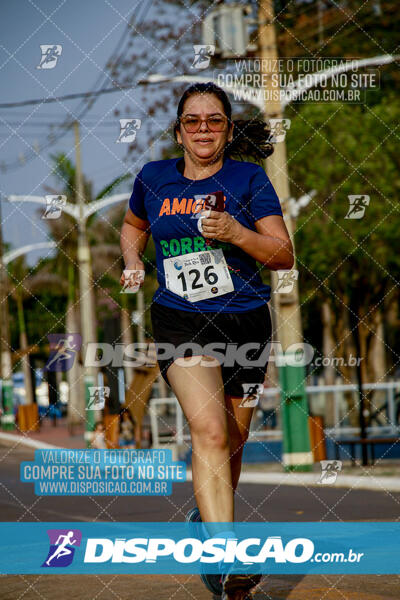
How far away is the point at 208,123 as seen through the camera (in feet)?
15.2

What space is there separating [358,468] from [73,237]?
33.2 meters

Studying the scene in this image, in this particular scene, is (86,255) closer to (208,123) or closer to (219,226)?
(208,123)

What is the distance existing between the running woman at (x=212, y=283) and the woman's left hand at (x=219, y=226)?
0.14 ft

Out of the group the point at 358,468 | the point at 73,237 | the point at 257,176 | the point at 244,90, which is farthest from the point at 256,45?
the point at 73,237

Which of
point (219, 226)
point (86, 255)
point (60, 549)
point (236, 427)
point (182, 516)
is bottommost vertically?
point (182, 516)

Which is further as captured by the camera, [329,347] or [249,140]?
[329,347]

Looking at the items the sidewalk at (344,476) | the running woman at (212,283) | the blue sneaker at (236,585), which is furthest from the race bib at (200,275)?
the sidewalk at (344,476)

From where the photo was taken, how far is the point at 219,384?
172 inches

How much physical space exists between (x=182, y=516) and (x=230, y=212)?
5.04m

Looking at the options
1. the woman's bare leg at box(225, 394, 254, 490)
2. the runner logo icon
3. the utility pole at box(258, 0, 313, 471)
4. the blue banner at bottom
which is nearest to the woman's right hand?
the woman's bare leg at box(225, 394, 254, 490)

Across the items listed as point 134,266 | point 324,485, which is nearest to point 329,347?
point 324,485

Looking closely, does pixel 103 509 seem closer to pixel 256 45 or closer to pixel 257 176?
pixel 257 176

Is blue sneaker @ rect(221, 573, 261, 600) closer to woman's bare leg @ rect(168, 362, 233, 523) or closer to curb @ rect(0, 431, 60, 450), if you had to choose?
woman's bare leg @ rect(168, 362, 233, 523)

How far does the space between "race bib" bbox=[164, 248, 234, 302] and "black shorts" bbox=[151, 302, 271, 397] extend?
9 centimetres
